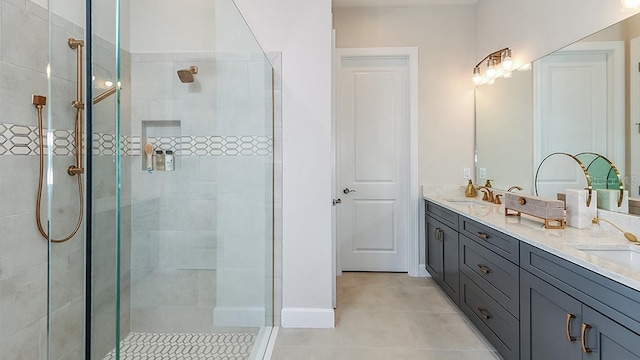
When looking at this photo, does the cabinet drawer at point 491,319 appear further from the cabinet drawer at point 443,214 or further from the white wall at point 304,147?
the white wall at point 304,147

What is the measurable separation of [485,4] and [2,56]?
3.67 meters

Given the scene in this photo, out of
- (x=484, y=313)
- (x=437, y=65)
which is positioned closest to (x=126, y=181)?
(x=484, y=313)

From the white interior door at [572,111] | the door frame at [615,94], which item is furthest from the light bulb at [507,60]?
the door frame at [615,94]

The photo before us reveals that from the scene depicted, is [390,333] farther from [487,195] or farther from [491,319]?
[487,195]

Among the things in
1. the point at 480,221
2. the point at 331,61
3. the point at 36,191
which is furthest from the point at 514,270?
the point at 36,191

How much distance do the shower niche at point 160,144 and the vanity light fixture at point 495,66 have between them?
2.77m

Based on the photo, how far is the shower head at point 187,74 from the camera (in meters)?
1.19

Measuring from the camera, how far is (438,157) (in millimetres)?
3320

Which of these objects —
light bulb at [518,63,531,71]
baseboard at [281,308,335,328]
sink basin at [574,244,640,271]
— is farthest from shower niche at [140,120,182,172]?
light bulb at [518,63,531,71]

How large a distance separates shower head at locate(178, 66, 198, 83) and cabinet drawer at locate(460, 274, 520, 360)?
2022 millimetres

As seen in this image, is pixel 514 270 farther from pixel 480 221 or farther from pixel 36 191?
pixel 36 191

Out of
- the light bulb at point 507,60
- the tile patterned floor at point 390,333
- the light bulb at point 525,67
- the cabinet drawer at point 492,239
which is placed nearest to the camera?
the cabinet drawer at point 492,239

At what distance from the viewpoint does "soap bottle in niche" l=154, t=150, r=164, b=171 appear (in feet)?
3.61

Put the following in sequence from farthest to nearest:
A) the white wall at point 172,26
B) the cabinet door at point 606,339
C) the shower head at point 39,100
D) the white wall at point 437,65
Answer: the white wall at point 437,65
the shower head at point 39,100
the cabinet door at point 606,339
the white wall at point 172,26
